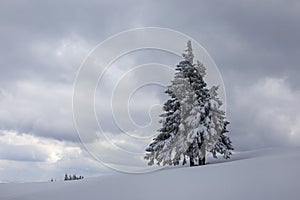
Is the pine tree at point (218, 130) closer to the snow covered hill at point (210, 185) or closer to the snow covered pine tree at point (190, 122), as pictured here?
the snow covered pine tree at point (190, 122)

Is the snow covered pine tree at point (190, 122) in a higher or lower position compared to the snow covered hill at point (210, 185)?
higher

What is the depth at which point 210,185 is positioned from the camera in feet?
43.5

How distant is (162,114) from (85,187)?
1293 centimetres

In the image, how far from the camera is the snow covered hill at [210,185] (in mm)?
11461

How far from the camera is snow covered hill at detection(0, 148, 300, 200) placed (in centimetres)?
1146

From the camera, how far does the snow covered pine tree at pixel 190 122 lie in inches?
1033

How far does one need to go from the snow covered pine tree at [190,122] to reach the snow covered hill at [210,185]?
31.3ft

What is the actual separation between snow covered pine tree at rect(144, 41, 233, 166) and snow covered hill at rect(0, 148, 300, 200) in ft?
31.3

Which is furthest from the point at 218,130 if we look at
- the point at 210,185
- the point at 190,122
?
the point at 210,185

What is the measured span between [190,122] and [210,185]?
1337 centimetres

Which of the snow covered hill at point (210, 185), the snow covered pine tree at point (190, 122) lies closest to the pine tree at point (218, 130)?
the snow covered pine tree at point (190, 122)

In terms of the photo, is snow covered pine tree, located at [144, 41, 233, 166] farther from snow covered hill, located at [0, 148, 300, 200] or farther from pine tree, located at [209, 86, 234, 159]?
snow covered hill, located at [0, 148, 300, 200]

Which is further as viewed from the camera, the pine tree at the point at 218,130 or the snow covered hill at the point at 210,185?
the pine tree at the point at 218,130

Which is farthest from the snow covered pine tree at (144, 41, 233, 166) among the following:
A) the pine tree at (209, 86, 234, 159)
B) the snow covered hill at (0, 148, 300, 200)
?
the snow covered hill at (0, 148, 300, 200)
